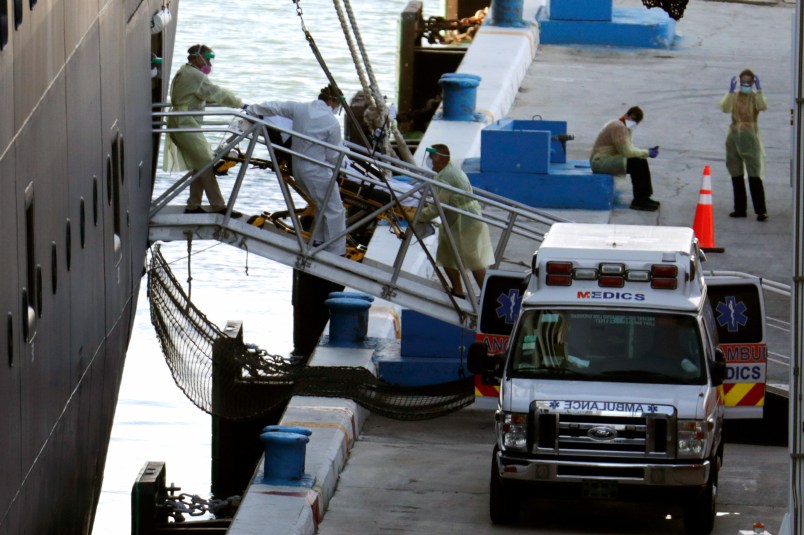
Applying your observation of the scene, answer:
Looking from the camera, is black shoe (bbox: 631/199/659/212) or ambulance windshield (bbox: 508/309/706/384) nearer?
ambulance windshield (bbox: 508/309/706/384)

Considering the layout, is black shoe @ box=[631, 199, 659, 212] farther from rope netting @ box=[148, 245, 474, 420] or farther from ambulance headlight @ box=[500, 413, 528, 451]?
ambulance headlight @ box=[500, 413, 528, 451]

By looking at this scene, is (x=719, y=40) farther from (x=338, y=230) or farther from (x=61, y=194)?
(x=61, y=194)

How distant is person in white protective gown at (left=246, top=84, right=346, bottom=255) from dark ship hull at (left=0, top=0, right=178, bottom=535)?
1.51 meters

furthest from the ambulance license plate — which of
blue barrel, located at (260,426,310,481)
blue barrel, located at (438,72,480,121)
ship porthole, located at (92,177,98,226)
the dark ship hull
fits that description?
blue barrel, located at (438,72,480,121)

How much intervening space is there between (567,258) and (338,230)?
12.9 ft

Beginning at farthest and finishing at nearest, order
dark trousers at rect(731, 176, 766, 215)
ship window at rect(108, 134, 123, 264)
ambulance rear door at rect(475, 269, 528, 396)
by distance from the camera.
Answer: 1. dark trousers at rect(731, 176, 766, 215)
2. ship window at rect(108, 134, 123, 264)
3. ambulance rear door at rect(475, 269, 528, 396)

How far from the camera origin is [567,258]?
1308 centimetres

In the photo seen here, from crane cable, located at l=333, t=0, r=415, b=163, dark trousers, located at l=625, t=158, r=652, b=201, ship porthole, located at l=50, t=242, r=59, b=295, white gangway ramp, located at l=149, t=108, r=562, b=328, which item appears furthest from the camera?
dark trousers, located at l=625, t=158, r=652, b=201

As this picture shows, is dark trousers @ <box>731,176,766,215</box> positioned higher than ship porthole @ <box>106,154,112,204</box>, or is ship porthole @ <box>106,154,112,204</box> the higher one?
ship porthole @ <box>106,154,112,204</box>

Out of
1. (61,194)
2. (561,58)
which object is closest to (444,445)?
(61,194)

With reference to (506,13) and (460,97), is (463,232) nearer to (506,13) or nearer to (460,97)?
Result: (460,97)

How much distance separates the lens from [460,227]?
1700 cm

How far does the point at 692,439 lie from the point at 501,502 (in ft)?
5.14

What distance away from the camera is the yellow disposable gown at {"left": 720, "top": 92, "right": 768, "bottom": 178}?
74.2 feet
